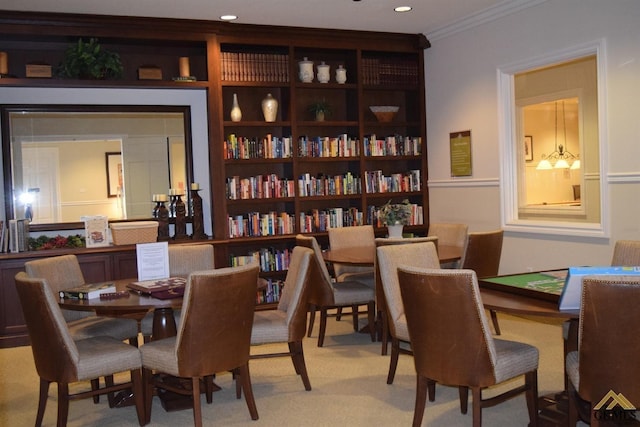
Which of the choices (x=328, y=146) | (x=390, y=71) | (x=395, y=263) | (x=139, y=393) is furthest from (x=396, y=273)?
(x=390, y=71)

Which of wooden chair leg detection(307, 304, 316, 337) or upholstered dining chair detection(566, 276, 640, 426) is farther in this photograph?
wooden chair leg detection(307, 304, 316, 337)

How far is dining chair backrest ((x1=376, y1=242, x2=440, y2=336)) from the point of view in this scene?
3.89 m

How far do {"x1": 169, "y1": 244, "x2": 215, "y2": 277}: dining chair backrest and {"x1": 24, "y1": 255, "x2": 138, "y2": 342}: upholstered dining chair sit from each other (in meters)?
0.56

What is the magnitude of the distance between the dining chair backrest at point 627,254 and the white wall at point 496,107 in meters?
1.37

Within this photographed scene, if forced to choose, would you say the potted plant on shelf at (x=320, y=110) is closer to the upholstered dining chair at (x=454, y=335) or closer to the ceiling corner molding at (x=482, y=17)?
the ceiling corner molding at (x=482, y=17)

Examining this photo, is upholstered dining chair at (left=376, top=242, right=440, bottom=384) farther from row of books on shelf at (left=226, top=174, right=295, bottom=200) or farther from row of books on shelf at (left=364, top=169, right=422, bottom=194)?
row of books on shelf at (left=364, top=169, right=422, bottom=194)

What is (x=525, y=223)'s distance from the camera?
605 centimetres

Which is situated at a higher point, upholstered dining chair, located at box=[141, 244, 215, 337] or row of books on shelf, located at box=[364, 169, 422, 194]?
row of books on shelf, located at box=[364, 169, 422, 194]

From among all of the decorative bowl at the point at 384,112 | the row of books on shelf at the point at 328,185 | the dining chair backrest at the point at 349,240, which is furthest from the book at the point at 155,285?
the decorative bowl at the point at 384,112

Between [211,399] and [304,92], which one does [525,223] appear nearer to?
[304,92]

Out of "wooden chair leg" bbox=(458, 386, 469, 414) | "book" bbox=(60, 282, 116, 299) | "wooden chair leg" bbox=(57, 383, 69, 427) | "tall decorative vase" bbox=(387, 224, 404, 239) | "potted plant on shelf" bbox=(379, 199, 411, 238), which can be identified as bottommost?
"wooden chair leg" bbox=(458, 386, 469, 414)

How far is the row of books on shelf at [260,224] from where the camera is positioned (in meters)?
6.56

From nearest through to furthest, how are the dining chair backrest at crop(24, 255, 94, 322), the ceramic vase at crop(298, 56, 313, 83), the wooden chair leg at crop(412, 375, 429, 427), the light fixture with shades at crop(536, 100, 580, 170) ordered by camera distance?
1. the wooden chair leg at crop(412, 375, 429, 427)
2. the dining chair backrest at crop(24, 255, 94, 322)
3. the ceramic vase at crop(298, 56, 313, 83)
4. the light fixture with shades at crop(536, 100, 580, 170)

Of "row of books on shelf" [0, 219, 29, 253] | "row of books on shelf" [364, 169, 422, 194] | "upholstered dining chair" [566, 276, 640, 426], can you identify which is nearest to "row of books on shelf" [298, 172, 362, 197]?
"row of books on shelf" [364, 169, 422, 194]
